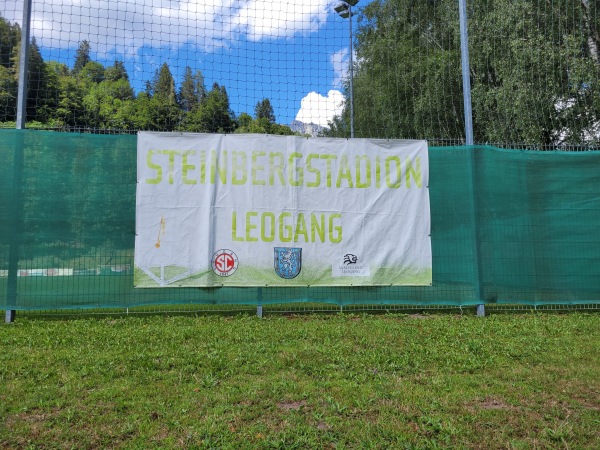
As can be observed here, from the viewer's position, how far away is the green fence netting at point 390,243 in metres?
6.17

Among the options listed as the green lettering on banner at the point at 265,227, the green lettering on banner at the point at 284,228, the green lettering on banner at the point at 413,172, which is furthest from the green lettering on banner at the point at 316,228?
the green lettering on banner at the point at 413,172

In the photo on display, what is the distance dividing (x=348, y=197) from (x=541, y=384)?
363 cm

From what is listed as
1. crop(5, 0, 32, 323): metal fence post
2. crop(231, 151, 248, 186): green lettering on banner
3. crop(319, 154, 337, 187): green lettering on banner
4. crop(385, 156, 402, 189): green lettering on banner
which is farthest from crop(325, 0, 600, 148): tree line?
crop(5, 0, 32, 323): metal fence post

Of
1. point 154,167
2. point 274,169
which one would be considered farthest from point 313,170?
point 154,167

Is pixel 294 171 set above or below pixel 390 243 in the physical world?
above

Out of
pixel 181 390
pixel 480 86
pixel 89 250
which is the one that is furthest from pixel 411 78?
pixel 181 390

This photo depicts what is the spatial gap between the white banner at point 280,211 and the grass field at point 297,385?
0.86 m

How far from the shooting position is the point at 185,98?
960 centimetres

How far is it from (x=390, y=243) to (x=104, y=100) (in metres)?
6.91

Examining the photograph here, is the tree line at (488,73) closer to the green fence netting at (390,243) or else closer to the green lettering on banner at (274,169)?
the green fence netting at (390,243)

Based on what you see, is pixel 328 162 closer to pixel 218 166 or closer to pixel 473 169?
pixel 218 166

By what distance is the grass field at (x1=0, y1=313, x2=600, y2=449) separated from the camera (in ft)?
9.70

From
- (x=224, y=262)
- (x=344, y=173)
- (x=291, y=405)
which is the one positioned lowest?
(x=291, y=405)

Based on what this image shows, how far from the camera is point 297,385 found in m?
3.79
